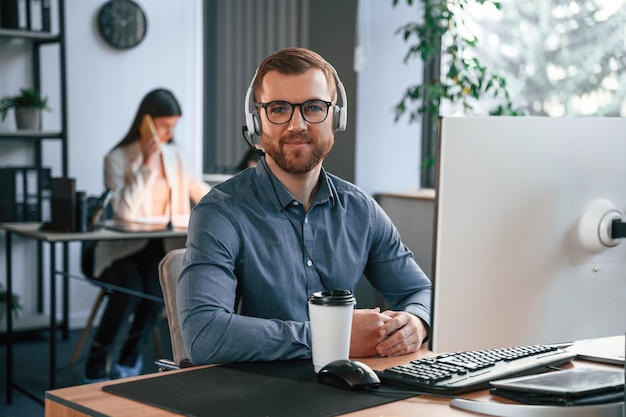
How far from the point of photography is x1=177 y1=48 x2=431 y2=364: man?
1.61m

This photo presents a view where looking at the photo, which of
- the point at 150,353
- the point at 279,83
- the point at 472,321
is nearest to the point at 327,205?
the point at 279,83

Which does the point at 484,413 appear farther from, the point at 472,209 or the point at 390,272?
the point at 390,272

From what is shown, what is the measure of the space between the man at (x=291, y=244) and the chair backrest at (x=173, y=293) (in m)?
0.13

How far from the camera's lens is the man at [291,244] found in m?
1.61

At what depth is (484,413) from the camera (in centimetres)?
124

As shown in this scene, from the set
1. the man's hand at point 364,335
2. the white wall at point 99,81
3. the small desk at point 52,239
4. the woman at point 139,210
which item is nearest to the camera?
the man's hand at point 364,335

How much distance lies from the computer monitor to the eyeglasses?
70 cm

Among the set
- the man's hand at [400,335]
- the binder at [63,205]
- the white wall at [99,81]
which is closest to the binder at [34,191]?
the white wall at [99,81]

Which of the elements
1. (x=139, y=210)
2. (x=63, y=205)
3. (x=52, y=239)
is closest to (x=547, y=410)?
(x=52, y=239)

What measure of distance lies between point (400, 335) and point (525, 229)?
47 centimetres

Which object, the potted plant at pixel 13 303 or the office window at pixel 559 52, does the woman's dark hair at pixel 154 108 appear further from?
the office window at pixel 559 52

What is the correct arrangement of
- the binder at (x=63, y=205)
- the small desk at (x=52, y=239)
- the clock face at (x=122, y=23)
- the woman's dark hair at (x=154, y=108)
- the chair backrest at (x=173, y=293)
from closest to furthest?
the chair backrest at (x=173, y=293), the small desk at (x=52, y=239), the binder at (x=63, y=205), the woman's dark hair at (x=154, y=108), the clock face at (x=122, y=23)

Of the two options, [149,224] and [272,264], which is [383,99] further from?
[272,264]

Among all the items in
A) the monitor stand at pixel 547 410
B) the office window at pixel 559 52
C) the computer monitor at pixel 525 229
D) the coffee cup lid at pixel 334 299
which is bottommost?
the monitor stand at pixel 547 410
